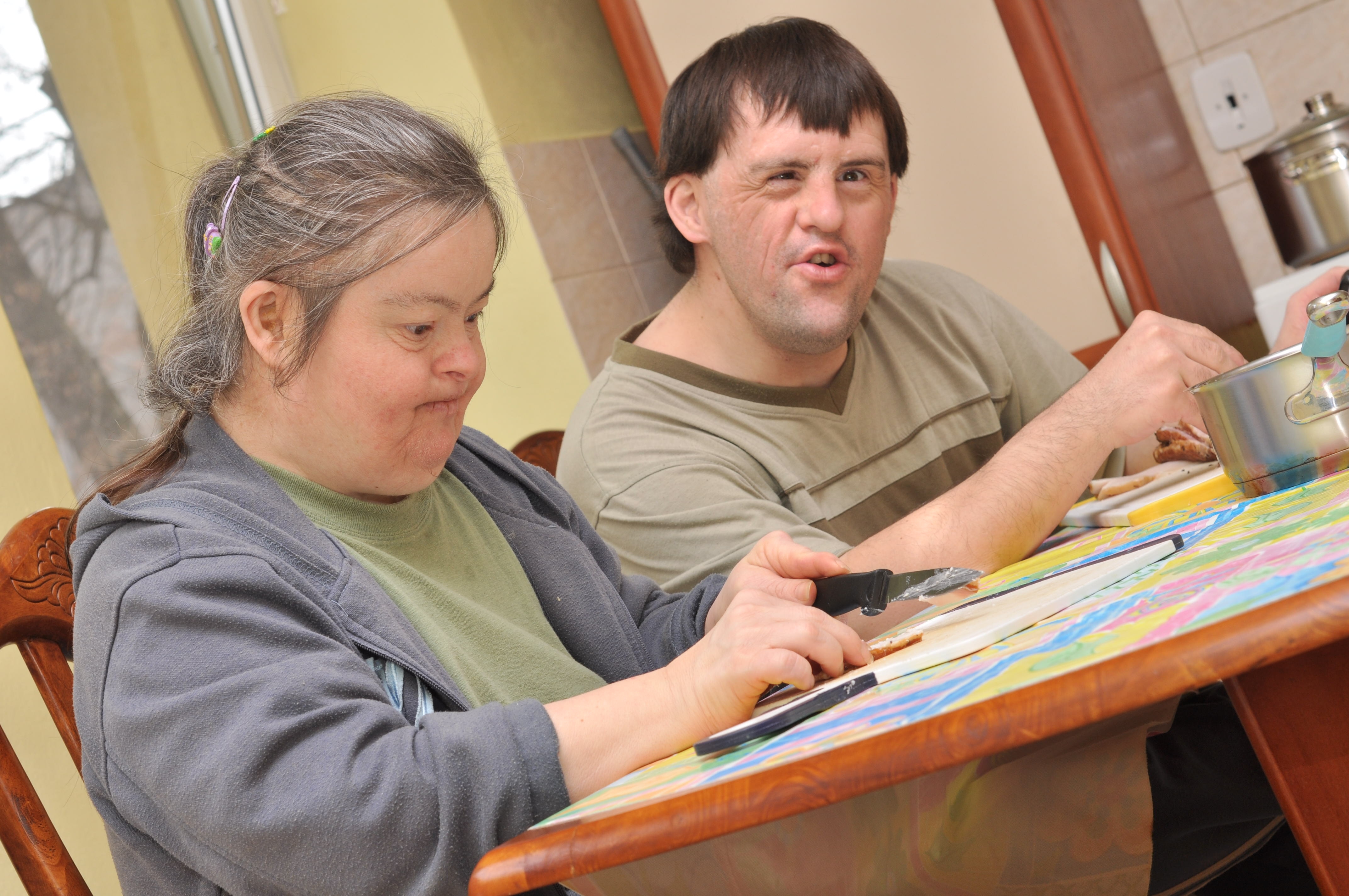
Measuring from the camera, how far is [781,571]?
1022mm

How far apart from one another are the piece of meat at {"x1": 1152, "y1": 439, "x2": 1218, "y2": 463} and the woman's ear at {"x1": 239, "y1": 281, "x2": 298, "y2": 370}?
951 mm

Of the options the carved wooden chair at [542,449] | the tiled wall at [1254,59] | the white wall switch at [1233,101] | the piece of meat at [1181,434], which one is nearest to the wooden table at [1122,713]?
the piece of meat at [1181,434]

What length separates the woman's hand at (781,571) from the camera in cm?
98

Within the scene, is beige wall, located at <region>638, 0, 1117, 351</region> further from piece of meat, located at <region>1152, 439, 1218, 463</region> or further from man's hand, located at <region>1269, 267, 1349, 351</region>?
man's hand, located at <region>1269, 267, 1349, 351</region>

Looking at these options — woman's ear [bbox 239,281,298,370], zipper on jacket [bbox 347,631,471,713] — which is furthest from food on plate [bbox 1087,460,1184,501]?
woman's ear [bbox 239,281,298,370]

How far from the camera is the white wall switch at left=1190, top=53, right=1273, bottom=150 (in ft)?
8.08

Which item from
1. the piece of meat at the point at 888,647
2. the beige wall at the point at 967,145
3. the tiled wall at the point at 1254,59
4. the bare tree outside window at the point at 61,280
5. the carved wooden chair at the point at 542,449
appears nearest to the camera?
the piece of meat at the point at 888,647

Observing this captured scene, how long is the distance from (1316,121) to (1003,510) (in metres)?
1.41

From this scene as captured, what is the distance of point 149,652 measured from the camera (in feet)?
2.38

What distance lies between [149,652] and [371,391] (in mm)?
287

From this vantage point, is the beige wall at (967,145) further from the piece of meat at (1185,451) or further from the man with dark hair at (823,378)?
the piece of meat at (1185,451)

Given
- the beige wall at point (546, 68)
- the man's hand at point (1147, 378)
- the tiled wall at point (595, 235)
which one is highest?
the beige wall at point (546, 68)

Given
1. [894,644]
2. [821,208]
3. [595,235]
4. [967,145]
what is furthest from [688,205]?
[894,644]

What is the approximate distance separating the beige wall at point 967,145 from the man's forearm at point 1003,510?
1180 millimetres
